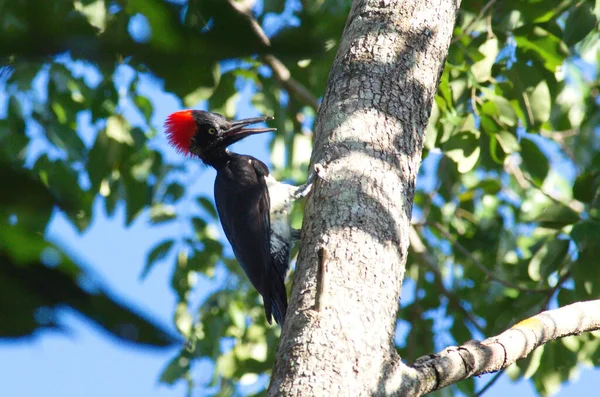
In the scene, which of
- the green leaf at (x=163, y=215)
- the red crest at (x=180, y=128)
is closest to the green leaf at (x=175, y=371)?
the green leaf at (x=163, y=215)

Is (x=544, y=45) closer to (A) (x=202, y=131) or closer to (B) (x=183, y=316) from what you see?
(A) (x=202, y=131)

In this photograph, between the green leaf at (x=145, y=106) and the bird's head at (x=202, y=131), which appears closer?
the green leaf at (x=145, y=106)

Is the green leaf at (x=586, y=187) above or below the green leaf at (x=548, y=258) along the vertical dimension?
above

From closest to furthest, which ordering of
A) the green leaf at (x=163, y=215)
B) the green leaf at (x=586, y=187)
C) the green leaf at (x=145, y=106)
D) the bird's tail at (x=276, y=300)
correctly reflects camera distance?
1. the green leaf at (x=586, y=187)
2. the bird's tail at (x=276, y=300)
3. the green leaf at (x=145, y=106)
4. the green leaf at (x=163, y=215)

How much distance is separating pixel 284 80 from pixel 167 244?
1.25m

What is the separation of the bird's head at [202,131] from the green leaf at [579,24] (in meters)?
2.18

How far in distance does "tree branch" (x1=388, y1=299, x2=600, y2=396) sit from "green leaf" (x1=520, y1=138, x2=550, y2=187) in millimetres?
1274

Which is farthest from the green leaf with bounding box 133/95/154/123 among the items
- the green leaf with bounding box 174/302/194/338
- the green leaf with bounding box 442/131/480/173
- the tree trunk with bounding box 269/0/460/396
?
the tree trunk with bounding box 269/0/460/396

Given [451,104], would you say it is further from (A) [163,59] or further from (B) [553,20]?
(A) [163,59]

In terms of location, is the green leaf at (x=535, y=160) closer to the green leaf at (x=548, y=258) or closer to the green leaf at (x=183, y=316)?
the green leaf at (x=548, y=258)

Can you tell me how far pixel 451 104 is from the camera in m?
3.06

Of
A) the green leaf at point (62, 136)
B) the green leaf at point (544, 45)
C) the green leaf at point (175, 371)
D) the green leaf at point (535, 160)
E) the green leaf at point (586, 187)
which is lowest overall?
the green leaf at point (175, 371)

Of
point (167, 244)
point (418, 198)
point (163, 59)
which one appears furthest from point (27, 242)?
point (418, 198)

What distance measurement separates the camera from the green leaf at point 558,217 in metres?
3.17
